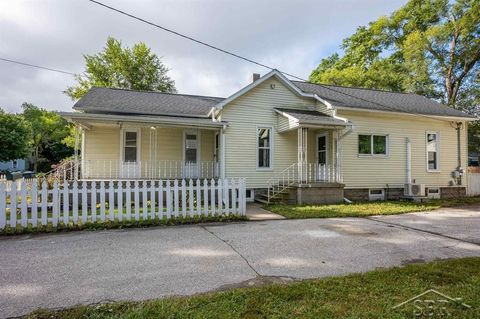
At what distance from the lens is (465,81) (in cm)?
2606

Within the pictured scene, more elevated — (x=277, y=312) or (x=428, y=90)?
(x=428, y=90)

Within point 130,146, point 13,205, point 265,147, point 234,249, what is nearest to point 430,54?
point 265,147

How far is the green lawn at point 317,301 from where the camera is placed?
2799 millimetres

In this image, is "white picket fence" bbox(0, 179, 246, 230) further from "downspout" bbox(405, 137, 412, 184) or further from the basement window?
"downspout" bbox(405, 137, 412, 184)

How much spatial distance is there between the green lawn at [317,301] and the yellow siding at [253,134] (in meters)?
9.09

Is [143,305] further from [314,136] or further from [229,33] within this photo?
[314,136]

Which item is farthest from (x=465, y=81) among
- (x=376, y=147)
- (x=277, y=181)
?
(x=277, y=181)

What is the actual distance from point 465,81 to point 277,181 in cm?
2404

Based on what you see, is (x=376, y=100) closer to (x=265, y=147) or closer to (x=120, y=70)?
(x=265, y=147)

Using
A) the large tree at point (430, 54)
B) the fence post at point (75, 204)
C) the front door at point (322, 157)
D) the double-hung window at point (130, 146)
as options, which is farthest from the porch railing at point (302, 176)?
the large tree at point (430, 54)

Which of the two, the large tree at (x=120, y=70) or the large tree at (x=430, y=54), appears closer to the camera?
the large tree at (x=430, y=54)

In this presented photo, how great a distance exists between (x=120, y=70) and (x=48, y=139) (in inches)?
758

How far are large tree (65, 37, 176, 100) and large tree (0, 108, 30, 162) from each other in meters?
8.05

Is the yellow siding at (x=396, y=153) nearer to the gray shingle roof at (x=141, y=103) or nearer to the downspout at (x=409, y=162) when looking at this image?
the downspout at (x=409, y=162)
